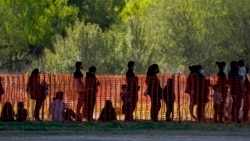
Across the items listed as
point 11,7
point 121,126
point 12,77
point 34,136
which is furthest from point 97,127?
point 11,7

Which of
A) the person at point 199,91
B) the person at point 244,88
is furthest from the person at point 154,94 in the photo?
the person at point 244,88

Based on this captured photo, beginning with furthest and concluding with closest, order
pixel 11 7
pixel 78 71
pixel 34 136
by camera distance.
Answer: pixel 11 7 → pixel 78 71 → pixel 34 136

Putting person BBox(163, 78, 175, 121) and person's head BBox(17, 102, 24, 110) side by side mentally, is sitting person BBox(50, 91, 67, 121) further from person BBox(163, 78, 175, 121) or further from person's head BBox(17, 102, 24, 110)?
person BBox(163, 78, 175, 121)

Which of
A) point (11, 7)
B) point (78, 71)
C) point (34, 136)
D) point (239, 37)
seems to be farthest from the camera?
point (11, 7)

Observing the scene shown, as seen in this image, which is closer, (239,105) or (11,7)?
(239,105)

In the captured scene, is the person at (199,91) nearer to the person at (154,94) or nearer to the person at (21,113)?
the person at (154,94)

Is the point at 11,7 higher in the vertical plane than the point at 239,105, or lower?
higher

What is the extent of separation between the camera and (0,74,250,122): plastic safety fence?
25234mm

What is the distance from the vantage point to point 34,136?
73.0 ft

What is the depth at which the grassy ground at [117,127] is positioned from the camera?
23406mm

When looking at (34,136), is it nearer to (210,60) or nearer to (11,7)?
(210,60)

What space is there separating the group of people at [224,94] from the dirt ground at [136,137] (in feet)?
6.89

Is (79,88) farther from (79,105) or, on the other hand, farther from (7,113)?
(7,113)

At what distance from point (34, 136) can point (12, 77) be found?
193 inches
